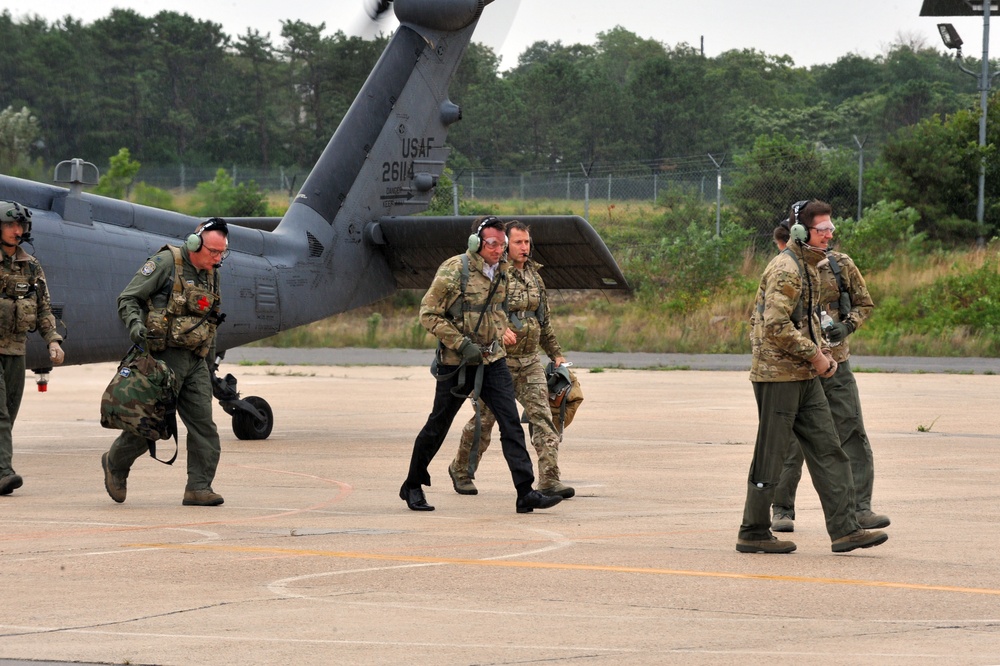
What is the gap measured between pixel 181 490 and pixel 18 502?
4.06ft

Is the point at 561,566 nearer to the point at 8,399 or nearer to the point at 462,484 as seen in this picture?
the point at 462,484

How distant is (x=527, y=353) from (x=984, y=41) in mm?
22350

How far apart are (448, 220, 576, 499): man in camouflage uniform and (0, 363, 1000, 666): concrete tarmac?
1.25ft

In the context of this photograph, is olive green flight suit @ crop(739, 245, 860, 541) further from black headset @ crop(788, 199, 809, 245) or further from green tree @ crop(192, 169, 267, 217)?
green tree @ crop(192, 169, 267, 217)

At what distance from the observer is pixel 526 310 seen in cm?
897

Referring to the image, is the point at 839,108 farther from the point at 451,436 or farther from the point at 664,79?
the point at 451,436

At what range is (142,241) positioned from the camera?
12648 mm

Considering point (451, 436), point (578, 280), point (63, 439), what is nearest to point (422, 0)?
point (578, 280)

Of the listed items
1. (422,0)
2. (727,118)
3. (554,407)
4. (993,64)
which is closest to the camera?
(554,407)

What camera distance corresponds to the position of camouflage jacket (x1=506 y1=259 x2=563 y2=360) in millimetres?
8891

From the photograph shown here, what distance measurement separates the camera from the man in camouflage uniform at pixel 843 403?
7.35 m

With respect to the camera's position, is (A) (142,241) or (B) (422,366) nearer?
(A) (142,241)

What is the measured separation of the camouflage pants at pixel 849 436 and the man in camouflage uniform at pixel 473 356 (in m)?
1.49

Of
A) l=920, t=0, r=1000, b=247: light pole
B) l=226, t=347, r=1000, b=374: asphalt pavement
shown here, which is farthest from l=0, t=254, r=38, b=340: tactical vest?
l=920, t=0, r=1000, b=247: light pole
